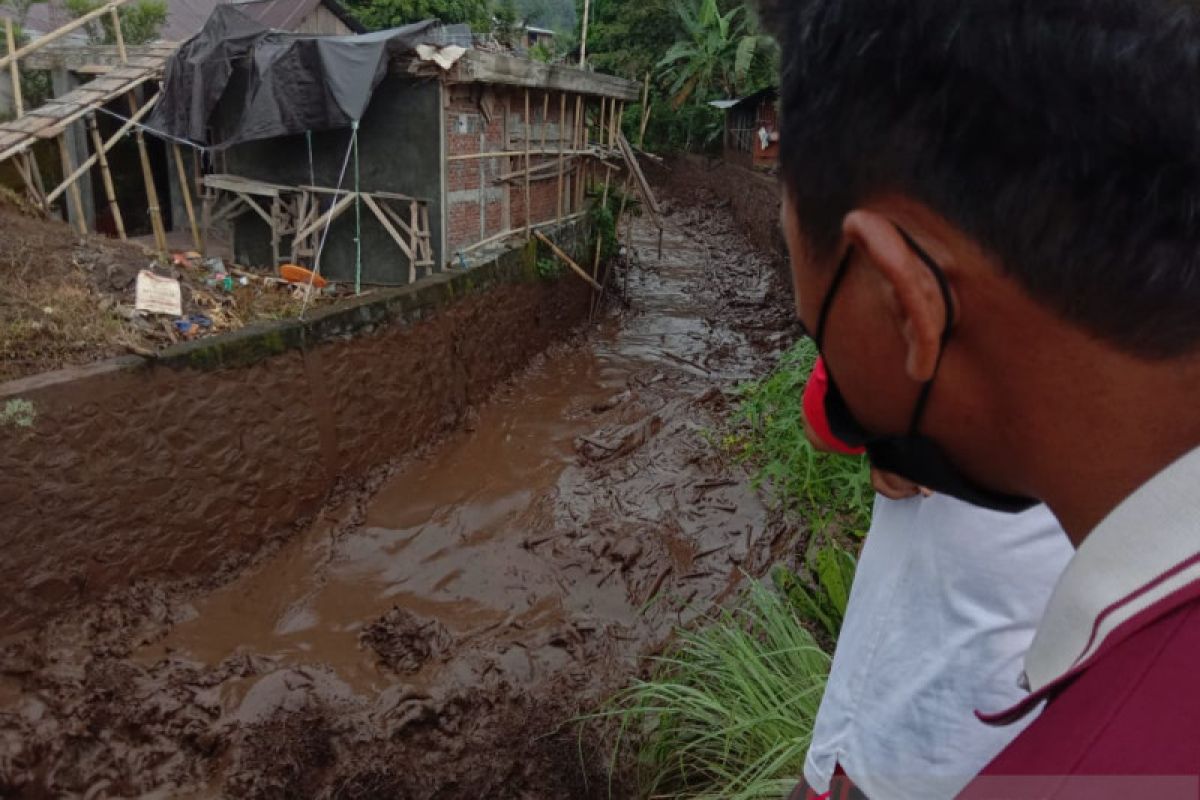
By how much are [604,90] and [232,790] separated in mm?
10440

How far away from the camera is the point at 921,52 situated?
64 centimetres

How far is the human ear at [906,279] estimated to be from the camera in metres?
0.66

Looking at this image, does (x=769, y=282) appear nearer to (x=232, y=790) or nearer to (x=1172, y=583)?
(x=232, y=790)

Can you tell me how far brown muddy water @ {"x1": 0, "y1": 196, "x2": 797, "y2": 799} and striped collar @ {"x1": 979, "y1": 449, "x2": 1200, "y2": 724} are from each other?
3.31 metres

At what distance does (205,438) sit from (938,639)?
15.6 ft

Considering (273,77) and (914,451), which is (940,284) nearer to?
(914,451)

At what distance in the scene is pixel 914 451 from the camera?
84cm

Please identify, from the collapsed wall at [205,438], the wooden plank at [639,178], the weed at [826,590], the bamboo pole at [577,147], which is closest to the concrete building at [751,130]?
the wooden plank at [639,178]

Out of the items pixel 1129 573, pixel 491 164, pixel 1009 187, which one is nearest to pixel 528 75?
pixel 491 164

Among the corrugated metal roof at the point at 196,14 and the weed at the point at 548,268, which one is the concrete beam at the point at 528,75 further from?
the corrugated metal roof at the point at 196,14

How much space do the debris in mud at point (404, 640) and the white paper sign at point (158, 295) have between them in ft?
8.87

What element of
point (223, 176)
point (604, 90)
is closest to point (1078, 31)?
point (223, 176)

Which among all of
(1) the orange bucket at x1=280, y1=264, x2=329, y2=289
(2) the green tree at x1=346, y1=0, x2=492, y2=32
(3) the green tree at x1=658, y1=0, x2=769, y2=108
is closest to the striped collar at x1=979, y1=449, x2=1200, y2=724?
(1) the orange bucket at x1=280, y1=264, x2=329, y2=289

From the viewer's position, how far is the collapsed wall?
418 centimetres
